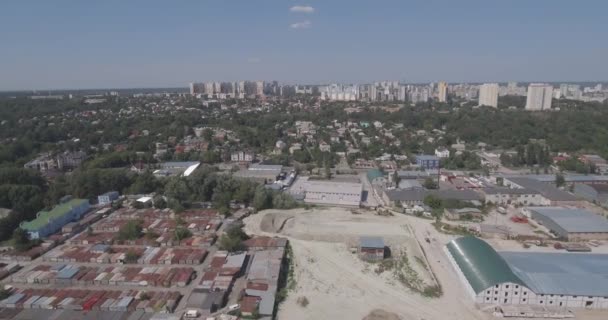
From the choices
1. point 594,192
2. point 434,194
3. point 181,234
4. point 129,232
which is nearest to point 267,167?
point 181,234

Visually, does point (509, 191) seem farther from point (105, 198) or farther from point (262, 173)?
point (105, 198)

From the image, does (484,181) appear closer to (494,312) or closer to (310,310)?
(494,312)

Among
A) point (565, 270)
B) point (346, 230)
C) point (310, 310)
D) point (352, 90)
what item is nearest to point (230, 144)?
point (346, 230)

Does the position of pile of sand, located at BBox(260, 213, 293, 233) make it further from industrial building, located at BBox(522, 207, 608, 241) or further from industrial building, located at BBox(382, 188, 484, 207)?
industrial building, located at BBox(522, 207, 608, 241)

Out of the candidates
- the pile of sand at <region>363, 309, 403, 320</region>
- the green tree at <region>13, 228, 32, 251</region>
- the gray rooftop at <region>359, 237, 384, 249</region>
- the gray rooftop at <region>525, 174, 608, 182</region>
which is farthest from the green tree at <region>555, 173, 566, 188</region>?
the green tree at <region>13, 228, 32, 251</region>

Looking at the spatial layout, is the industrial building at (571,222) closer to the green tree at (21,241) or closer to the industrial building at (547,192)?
the industrial building at (547,192)
